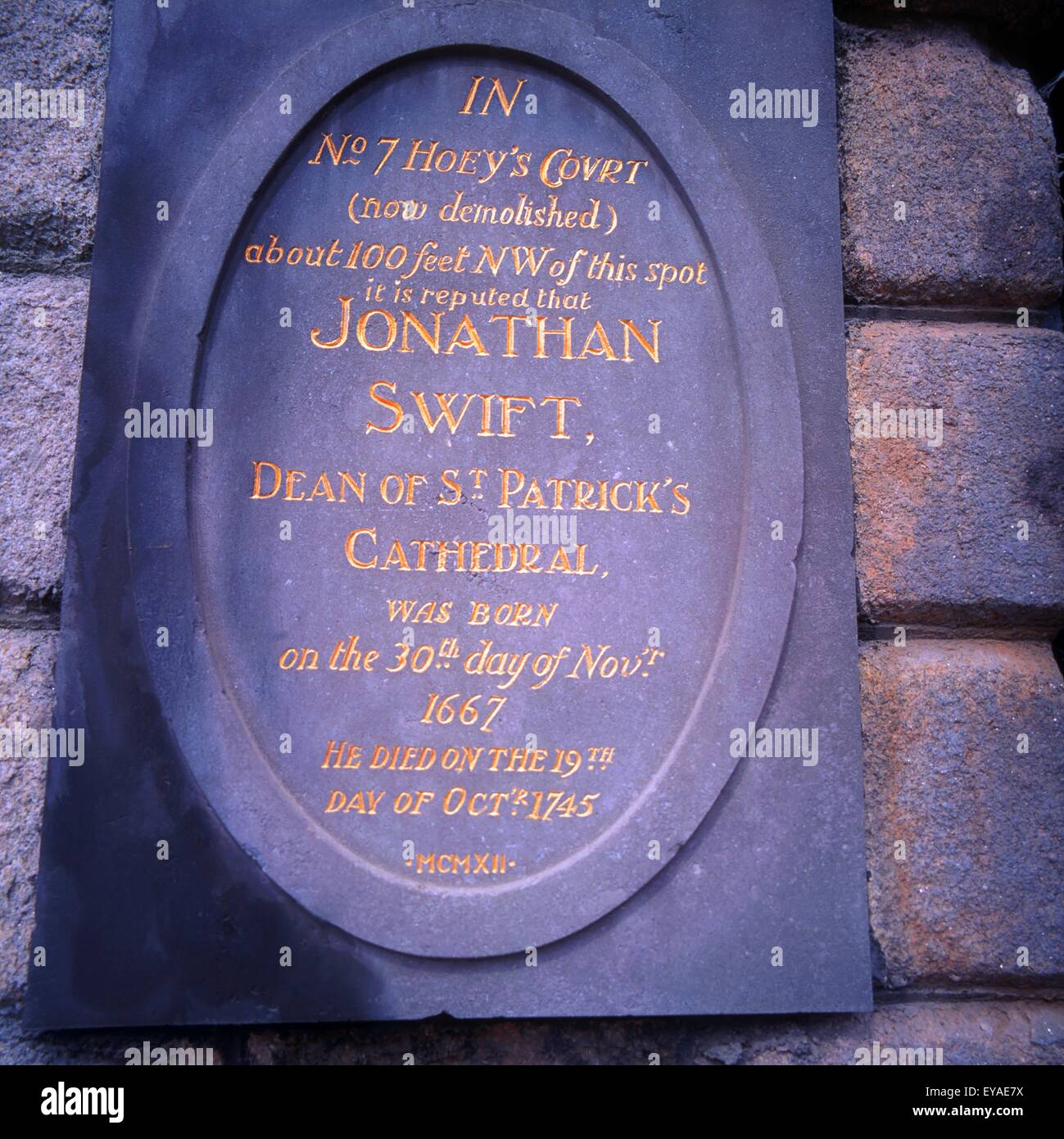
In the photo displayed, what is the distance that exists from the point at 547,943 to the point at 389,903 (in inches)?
13.2

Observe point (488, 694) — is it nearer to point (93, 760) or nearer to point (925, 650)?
point (93, 760)

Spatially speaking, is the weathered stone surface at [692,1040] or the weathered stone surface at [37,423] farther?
the weathered stone surface at [37,423]

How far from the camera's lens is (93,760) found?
1.71 meters

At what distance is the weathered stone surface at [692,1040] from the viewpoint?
1.72 metres

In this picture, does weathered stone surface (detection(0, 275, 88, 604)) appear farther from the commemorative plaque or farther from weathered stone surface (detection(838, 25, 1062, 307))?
weathered stone surface (detection(838, 25, 1062, 307))

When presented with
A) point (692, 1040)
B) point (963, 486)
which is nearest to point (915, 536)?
point (963, 486)

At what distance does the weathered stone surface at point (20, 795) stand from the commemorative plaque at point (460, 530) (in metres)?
0.12

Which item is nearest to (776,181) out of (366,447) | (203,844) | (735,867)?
(366,447)

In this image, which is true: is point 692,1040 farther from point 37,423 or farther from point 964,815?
point 37,423

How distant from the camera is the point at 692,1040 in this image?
1.76 meters

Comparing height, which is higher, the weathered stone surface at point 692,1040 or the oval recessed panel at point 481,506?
the oval recessed panel at point 481,506

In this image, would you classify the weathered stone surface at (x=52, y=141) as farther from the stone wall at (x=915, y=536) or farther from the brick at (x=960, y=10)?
the brick at (x=960, y=10)

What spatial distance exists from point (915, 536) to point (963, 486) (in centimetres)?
16

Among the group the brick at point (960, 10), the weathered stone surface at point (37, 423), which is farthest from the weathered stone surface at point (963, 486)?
the weathered stone surface at point (37, 423)
